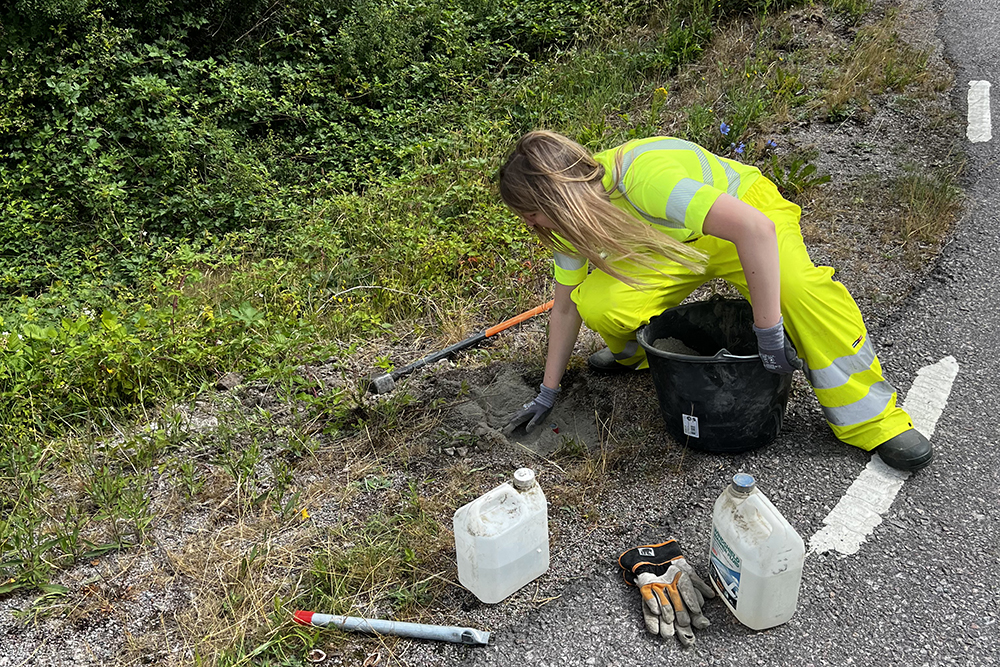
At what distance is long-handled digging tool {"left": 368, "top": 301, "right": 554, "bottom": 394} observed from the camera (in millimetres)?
3537

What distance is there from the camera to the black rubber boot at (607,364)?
3.49 m

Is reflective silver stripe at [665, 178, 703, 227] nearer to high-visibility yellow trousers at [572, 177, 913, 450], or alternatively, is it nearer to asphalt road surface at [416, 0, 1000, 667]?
high-visibility yellow trousers at [572, 177, 913, 450]

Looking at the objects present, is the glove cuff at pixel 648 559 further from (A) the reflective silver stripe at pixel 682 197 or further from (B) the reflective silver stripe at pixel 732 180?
(B) the reflective silver stripe at pixel 732 180

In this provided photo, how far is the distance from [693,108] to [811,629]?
4121 millimetres

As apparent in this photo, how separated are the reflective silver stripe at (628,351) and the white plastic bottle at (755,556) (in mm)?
1073

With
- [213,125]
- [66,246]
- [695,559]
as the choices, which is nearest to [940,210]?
[695,559]

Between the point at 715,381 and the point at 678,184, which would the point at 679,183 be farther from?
the point at 715,381

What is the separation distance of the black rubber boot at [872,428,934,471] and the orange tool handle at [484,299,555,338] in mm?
1775

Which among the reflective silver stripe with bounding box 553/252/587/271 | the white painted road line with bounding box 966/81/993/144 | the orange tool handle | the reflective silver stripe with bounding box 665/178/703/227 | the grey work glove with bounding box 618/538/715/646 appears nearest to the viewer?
the grey work glove with bounding box 618/538/715/646

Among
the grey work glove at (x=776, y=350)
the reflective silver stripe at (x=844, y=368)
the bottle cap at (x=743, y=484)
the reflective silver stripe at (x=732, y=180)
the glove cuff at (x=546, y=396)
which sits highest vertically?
the reflective silver stripe at (x=732, y=180)

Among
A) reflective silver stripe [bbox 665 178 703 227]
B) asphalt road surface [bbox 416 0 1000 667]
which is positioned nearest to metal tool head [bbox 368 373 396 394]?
asphalt road surface [bbox 416 0 1000 667]

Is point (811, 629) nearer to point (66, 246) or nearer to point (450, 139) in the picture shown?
point (450, 139)

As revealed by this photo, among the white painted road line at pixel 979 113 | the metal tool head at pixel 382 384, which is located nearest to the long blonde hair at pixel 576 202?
the metal tool head at pixel 382 384

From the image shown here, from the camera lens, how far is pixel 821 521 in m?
2.69
